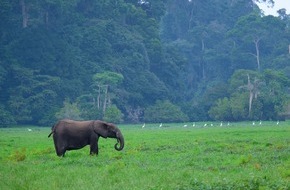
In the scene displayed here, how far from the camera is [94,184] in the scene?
14422 mm

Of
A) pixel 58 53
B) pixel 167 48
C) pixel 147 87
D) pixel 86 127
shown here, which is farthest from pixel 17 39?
pixel 86 127

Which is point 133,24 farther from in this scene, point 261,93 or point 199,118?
point 261,93

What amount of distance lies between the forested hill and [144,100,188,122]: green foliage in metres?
0.12

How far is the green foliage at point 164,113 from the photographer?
7200 cm

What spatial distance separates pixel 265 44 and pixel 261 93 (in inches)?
1052

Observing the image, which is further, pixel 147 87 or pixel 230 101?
pixel 147 87

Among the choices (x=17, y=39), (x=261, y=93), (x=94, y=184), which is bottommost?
(x=94, y=184)

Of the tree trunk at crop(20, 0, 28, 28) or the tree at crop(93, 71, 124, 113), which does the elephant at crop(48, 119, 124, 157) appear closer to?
the tree at crop(93, 71, 124, 113)

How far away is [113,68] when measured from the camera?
74.6 metres

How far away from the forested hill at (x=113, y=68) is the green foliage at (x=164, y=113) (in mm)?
116

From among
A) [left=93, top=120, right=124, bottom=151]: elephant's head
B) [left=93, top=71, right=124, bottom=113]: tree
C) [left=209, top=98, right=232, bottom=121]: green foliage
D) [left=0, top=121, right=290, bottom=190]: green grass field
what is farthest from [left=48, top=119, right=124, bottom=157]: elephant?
[left=209, top=98, right=232, bottom=121]: green foliage

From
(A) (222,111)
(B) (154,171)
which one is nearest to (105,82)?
(A) (222,111)

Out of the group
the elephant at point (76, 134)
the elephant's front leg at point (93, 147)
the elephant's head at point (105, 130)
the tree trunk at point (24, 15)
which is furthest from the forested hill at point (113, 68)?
the elephant's front leg at point (93, 147)

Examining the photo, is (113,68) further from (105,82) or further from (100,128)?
(100,128)
